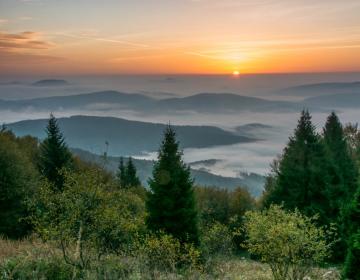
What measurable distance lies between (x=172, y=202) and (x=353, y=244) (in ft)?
45.3

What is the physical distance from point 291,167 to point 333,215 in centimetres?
588

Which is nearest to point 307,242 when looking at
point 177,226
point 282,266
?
point 282,266

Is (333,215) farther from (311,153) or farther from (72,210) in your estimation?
(72,210)

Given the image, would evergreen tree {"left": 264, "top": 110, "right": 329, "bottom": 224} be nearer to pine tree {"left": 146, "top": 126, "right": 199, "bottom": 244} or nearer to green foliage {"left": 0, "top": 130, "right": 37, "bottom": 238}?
pine tree {"left": 146, "top": 126, "right": 199, "bottom": 244}

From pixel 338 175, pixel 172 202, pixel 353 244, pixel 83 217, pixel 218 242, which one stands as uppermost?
pixel 83 217

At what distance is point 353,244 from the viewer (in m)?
17.8

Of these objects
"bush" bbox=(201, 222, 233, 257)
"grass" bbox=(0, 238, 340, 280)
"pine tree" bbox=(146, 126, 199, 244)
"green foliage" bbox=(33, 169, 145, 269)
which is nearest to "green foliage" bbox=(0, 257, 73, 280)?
"grass" bbox=(0, 238, 340, 280)

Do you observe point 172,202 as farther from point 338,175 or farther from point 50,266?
point 338,175

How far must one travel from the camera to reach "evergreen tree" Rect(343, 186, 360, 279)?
57.7 ft

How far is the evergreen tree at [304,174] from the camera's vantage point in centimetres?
3928

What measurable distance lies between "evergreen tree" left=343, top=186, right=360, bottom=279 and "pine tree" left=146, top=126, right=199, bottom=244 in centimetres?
1209

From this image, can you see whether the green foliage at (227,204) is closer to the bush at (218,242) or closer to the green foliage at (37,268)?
the bush at (218,242)

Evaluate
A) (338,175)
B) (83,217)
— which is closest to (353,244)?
(83,217)

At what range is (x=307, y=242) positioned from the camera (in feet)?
50.0
